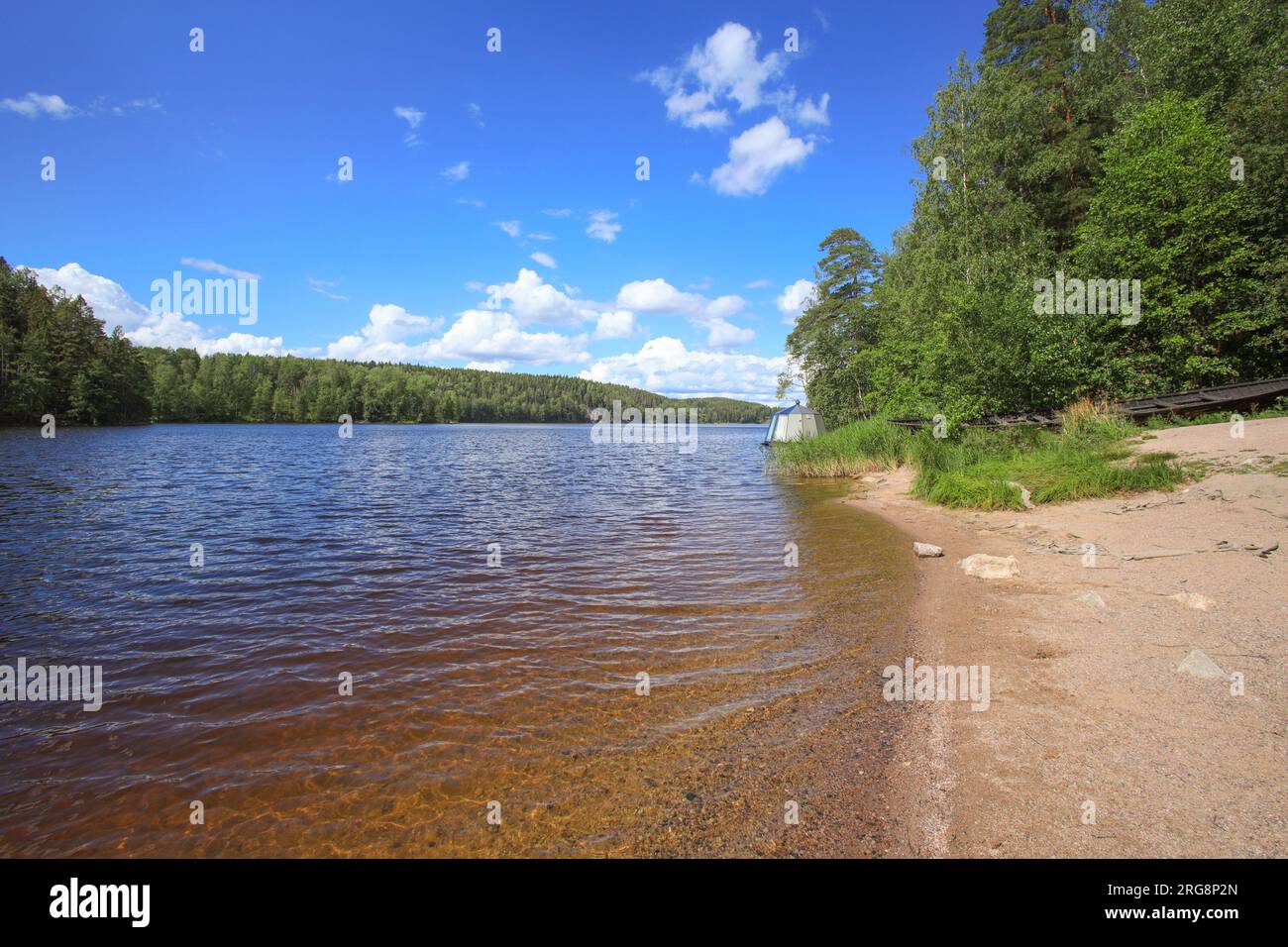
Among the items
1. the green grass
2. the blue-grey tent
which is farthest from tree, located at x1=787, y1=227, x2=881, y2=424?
the green grass

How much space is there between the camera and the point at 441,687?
22.1ft

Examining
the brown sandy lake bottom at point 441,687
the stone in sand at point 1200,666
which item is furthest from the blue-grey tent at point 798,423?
the stone in sand at point 1200,666

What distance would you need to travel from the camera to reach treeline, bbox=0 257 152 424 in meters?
70.9

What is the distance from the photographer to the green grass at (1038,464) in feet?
46.8

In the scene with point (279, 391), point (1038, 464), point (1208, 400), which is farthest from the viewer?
point (279, 391)

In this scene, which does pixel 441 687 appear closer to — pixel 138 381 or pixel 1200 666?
pixel 1200 666

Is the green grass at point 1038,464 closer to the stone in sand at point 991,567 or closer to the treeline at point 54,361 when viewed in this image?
the stone in sand at point 991,567

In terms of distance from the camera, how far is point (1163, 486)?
1327cm

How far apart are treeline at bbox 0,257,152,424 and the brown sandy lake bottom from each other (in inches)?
3256

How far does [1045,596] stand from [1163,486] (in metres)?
7.76

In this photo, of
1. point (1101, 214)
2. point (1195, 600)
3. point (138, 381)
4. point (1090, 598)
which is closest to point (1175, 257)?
point (1101, 214)

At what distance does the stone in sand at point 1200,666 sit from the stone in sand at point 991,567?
4357mm

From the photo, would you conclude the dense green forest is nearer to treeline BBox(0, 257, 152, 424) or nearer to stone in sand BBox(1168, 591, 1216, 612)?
treeline BBox(0, 257, 152, 424)

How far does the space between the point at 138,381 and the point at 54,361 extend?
2099cm
